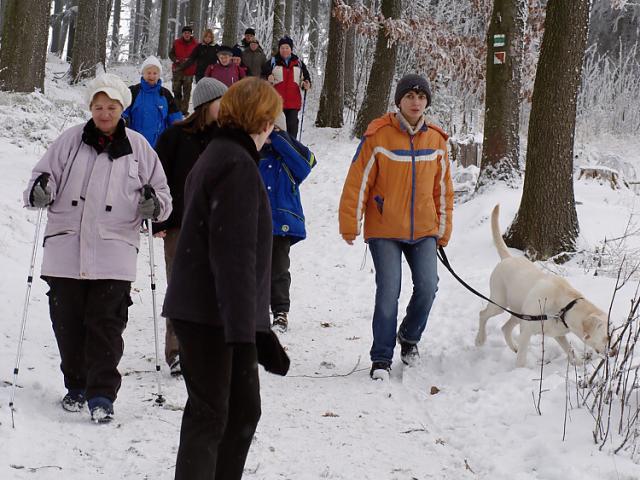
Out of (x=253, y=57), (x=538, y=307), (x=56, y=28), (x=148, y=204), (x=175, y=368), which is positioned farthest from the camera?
(x=56, y=28)

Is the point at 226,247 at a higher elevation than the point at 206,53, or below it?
below

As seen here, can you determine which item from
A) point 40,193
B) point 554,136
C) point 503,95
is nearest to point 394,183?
point 40,193

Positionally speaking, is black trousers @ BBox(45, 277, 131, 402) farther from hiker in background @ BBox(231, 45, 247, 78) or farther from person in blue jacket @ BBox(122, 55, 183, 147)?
hiker in background @ BBox(231, 45, 247, 78)

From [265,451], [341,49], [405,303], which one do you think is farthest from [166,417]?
[341,49]

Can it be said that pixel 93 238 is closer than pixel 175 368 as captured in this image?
Yes

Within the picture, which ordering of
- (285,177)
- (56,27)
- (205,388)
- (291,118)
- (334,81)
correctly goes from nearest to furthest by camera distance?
(205,388) → (285,177) → (291,118) → (334,81) → (56,27)

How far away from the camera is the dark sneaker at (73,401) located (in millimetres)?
4453

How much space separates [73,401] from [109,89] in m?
1.98

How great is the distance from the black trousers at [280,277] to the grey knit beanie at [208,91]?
1.92 meters

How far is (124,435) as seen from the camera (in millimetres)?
4148

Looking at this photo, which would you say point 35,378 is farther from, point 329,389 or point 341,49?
point 341,49

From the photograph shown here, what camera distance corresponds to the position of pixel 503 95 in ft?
34.3

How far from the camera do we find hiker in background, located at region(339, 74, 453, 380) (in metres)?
5.36

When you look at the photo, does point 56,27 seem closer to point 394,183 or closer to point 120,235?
point 394,183
